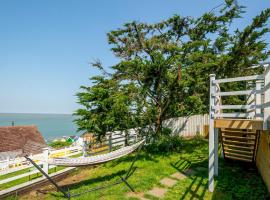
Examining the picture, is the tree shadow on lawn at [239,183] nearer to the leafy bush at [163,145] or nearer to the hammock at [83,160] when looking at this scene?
the hammock at [83,160]

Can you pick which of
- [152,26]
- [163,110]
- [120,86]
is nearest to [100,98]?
[120,86]

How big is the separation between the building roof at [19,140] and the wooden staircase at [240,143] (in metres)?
17.6

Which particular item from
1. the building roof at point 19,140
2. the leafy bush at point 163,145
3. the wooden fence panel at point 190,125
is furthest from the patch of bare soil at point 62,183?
the building roof at point 19,140

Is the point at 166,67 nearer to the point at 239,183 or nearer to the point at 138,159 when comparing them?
the point at 138,159

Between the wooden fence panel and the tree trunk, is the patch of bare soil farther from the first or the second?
the wooden fence panel

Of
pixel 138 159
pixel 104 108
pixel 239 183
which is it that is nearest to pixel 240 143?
pixel 239 183

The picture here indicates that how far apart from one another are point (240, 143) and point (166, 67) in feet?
11.3

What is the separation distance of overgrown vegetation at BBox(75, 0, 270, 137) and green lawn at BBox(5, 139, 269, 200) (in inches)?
57.1

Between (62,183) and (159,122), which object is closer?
(62,183)

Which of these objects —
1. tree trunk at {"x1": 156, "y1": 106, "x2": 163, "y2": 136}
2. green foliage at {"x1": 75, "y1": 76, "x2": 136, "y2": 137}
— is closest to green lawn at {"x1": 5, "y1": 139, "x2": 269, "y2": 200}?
tree trunk at {"x1": 156, "y1": 106, "x2": 163, "y2": 136}

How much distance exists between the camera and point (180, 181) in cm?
522

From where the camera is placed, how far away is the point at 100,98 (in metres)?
7.41

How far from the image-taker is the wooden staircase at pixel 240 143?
5367 millimetres

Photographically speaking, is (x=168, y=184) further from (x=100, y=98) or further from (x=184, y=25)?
(x=184, y=25)
